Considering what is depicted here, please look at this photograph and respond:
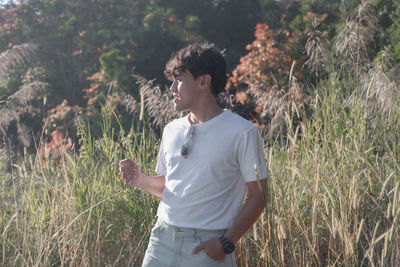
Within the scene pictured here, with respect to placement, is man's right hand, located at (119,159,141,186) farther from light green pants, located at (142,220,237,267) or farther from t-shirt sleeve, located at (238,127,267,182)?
t-shirt sleeve, located at (238,127,267,182)

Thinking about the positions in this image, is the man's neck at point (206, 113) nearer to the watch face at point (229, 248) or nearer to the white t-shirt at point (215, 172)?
the white t-shirt at point (215, 172)

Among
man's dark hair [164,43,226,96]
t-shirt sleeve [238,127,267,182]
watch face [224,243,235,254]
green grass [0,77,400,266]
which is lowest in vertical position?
green grass [0,77,400,266]

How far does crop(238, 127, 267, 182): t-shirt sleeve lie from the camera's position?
1641 mm

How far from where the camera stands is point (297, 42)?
1019 centimetres

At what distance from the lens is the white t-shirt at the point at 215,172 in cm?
167

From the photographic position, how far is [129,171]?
196 centimetres

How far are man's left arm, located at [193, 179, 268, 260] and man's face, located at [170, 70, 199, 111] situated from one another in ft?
1.28

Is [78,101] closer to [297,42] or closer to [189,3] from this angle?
[189,3]

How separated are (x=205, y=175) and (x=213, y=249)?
26 cm

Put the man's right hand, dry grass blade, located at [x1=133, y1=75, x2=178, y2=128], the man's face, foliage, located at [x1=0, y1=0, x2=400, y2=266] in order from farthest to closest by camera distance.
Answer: dry grass blade, located at [x1=133, y1=75, x2=178, y2=128]
foliage, located at [x1=0, y1=0, x2=400, y2=266]
the man's right hand
the man's face

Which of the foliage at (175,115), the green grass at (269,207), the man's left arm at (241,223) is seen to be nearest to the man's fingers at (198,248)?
the man's left arm at (241,223)

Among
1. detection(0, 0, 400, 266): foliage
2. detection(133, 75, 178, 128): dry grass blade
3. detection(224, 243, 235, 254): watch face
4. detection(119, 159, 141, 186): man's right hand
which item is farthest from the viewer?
detection(133, 75, 178, 128): dry grass blade

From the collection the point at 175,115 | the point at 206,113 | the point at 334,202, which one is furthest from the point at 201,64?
the point at 175,115

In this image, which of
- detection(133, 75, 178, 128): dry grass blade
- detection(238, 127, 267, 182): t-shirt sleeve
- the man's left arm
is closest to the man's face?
detection(238, 127, 267, 182): t-shirt sleeve
